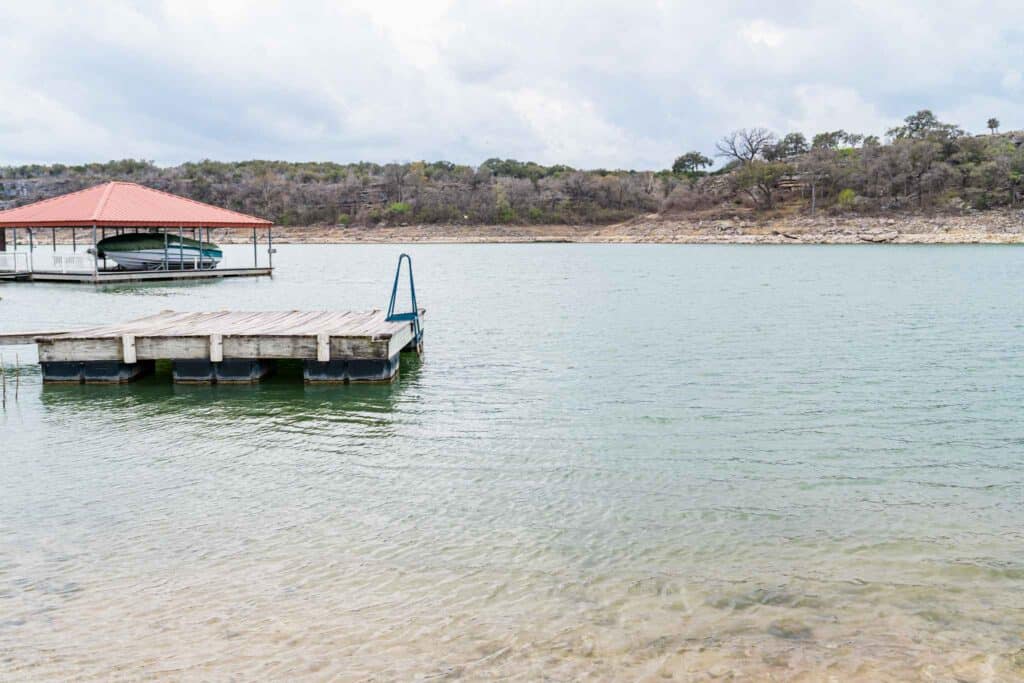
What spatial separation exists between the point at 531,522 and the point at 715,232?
73.4 metres

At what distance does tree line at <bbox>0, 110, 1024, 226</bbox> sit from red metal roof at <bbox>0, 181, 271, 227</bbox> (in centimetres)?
5958

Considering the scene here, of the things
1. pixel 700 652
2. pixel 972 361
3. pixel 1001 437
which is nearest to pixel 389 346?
pixel 1001 437

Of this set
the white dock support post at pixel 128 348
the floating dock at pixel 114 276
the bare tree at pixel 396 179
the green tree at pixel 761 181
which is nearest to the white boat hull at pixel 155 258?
the floating dock at pixel 114 276

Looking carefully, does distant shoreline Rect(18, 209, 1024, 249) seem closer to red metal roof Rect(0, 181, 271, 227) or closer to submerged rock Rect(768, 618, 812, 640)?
red metal roof Rect(0, 181, 271, 227)

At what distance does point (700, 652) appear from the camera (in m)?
4.29

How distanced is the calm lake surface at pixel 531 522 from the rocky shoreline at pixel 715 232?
57.9 metres

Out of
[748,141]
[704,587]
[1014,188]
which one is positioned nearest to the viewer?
[704,587]

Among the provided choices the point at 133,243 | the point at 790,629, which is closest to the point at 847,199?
the point at 133,243

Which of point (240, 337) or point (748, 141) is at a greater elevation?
point (748, 141)

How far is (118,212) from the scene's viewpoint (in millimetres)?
30828

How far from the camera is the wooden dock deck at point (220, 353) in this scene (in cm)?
1148

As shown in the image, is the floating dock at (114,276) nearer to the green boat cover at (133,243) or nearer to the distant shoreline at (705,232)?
the green boat cover at (133,243)

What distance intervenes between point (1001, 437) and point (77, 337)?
11.1m

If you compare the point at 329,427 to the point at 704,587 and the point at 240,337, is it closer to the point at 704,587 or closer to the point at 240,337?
the point at 240,337
